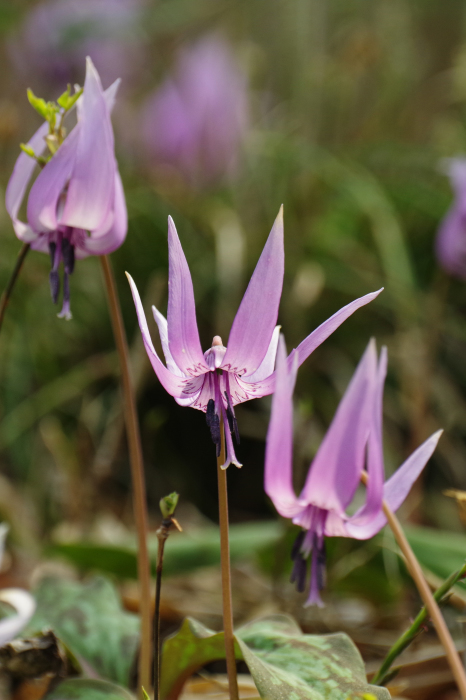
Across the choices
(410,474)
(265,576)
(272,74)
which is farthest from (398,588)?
(272,74)

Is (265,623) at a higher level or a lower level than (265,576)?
lower

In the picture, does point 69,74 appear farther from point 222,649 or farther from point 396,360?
point 222,649

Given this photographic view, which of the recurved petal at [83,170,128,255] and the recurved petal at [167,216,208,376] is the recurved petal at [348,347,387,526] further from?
the recurved petal at [83,170,128,255]

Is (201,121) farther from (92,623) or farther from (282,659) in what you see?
(282,659)

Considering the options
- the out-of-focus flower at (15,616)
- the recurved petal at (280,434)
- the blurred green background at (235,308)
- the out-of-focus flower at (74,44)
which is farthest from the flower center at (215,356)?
the out-of-focus flower at (74,44)

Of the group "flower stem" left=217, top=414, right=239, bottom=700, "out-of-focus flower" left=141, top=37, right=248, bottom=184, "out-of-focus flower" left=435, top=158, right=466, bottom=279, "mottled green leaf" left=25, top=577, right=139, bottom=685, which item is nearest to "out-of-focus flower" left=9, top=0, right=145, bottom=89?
"out-of-focus flower" left=141, top=37, right=248, bottom=184

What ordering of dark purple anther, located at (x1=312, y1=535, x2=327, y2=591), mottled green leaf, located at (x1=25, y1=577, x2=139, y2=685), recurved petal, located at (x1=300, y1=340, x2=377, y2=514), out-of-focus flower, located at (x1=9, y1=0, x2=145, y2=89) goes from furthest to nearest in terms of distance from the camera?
out-of-focus flower, located at (x1=9, y1=0, x2=145, y2=89) < mottled green leaf, located at (x1=25, y1=577, x2=139, y2=685) < dark purple anther, located at (x1=312, y1=535, x2=327, y2=591) < recurved petal, located at (x1=300, y1=340, x2=377, y2=514)
